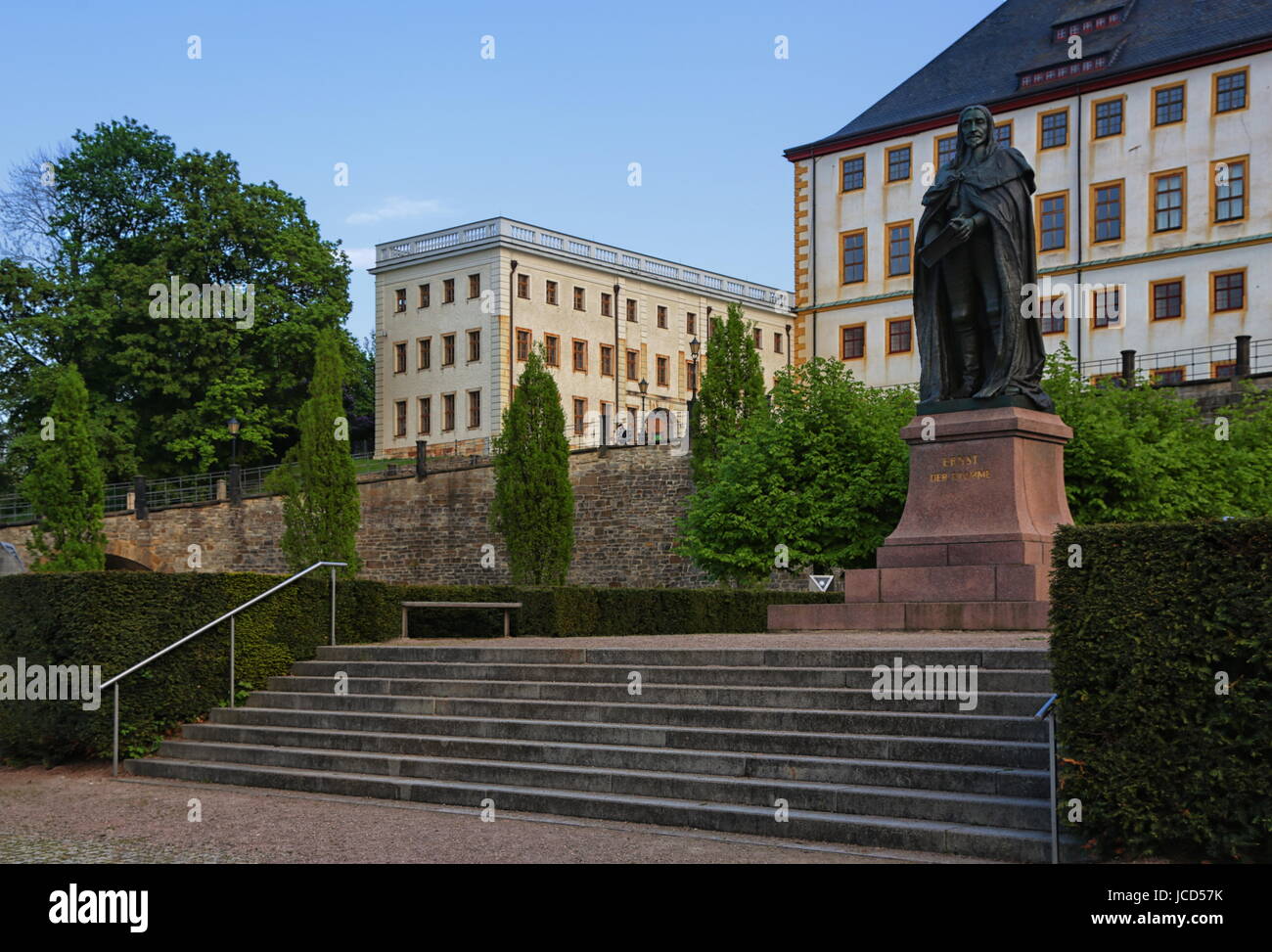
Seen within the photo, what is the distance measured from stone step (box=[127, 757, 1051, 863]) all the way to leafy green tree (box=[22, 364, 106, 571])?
24.8m

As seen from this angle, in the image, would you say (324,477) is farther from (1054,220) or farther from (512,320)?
(1054,220)

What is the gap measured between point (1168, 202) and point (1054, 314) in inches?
182

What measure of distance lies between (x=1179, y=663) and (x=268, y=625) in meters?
9.41

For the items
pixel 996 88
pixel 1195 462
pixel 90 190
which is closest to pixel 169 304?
pixel 90 190

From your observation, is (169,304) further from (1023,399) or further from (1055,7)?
(1023,399)

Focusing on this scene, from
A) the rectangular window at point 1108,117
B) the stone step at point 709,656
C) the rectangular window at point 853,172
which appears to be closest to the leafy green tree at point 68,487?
the stone step at point 709,656

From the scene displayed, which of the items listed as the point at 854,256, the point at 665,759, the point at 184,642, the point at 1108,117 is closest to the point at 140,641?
the point at 184,642

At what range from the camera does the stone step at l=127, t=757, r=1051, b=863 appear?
810 cm

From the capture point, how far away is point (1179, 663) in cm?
726

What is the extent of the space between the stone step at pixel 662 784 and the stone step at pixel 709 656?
1382 mm

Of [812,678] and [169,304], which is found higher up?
[169,304]

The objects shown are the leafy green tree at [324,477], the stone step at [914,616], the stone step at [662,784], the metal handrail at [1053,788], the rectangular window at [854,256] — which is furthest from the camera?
the rectangular window at [854,256]

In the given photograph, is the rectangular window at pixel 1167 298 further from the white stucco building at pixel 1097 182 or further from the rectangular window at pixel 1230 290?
the rectangular window at pixel 1230 290

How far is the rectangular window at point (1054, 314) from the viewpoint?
142ft
